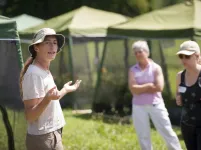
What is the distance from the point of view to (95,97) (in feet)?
42.5

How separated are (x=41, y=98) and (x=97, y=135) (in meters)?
5.67

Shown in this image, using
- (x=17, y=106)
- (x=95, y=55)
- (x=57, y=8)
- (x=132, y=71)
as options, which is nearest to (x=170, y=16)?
(x=95, y=55)

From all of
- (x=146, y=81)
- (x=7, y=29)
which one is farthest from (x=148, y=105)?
(x=7, y=29)

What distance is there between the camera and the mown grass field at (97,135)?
6758 millimetres

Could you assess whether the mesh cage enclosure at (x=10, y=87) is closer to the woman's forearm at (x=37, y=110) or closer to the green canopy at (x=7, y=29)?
the green canopy at (x=7, y=29)

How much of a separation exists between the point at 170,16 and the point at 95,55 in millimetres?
3277

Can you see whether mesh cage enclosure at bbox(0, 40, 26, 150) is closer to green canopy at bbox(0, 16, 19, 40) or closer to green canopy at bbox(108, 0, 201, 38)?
green canopy at bbox(0, 16, 19, 40)

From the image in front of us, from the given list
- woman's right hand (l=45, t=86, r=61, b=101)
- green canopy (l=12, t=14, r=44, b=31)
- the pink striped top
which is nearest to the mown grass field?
the pink striped top

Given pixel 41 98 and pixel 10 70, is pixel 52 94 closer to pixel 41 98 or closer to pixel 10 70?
Answer: pixel 41 98

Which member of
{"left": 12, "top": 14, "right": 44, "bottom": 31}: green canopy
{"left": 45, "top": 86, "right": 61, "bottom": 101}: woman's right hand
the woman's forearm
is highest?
{"left": 12, "top": 14, "right": 44, "bottom": 31}: green canopy

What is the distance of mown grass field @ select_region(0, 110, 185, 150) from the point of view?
266 inches

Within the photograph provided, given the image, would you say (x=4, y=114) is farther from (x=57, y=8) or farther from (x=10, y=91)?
(x=57, y=8)

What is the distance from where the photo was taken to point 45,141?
4441mm

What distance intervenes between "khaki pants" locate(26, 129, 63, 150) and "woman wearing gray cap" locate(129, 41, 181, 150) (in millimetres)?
2778
